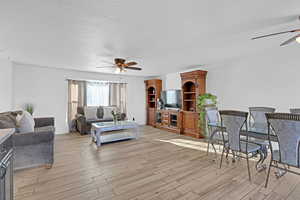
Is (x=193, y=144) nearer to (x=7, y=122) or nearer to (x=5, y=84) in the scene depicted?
(x=7, y=122)

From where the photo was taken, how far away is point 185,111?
5078 millimetres

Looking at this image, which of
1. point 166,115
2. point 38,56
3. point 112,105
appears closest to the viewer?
point 38,56

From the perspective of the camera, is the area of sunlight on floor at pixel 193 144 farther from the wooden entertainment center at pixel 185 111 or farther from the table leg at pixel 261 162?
the table leg at pixel 261 162

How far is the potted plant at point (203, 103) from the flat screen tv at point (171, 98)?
1.13m

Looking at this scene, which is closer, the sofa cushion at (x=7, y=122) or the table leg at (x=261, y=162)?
the sofa cushion at (x=7, y=122)

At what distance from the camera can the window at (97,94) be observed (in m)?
5.93

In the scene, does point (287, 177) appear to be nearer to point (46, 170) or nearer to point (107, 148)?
point (107, 148)

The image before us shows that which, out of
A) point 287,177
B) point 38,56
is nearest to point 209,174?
point 287,177

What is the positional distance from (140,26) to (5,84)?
4.27 meters

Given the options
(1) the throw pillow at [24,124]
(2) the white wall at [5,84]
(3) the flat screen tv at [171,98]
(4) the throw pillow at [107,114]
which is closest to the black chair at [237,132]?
(3) the flat screen tv at [171,98]

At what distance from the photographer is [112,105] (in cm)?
635

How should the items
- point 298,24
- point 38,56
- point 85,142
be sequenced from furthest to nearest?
1. point 85,142
2. point 38,56
3. point 298,24

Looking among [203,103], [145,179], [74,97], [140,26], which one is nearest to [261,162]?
[203,103]

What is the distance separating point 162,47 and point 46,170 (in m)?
3.24
